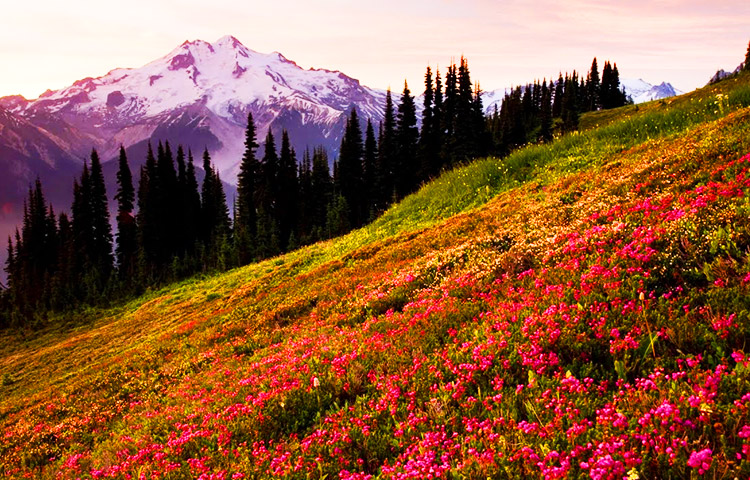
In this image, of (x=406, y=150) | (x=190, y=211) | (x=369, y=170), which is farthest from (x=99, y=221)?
(x=406, y=150)

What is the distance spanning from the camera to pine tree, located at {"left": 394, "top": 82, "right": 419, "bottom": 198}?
76.6 meters

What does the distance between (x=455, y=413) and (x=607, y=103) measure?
564 ft

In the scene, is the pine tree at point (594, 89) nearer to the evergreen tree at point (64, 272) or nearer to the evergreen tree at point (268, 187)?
the evergreen tree at point (268, 187)

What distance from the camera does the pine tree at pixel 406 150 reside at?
7662 cm

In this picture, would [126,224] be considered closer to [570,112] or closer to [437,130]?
[437,130]

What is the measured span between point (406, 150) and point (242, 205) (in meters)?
33.3

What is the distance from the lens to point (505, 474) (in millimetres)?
3490

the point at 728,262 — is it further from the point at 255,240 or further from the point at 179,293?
the point at 255,240

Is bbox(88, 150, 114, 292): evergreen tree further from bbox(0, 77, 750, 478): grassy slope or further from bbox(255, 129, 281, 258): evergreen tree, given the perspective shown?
bbox(0, 77, 750, 478): grassy slope

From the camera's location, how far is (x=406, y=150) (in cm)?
7762

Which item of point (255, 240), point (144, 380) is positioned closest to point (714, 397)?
point (144, 380)

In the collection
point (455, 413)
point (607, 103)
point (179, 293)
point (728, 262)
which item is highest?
point (607, 103)

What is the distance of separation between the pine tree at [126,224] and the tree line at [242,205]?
21cm

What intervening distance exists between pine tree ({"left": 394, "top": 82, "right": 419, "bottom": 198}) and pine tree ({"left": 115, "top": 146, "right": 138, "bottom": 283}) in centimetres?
4827
